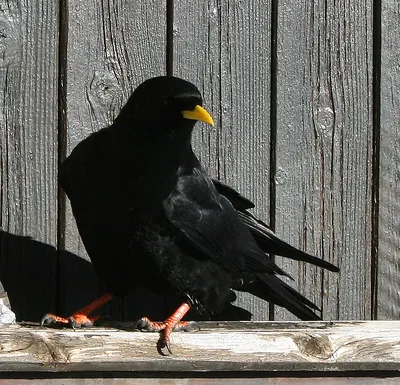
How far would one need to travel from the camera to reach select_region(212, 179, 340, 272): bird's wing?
4332 mm

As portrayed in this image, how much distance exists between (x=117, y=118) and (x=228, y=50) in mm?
621

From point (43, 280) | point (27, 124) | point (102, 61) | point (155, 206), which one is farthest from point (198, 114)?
point (43, 280)

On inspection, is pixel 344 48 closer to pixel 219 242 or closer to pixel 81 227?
pixel 219 242

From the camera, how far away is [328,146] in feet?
15.4

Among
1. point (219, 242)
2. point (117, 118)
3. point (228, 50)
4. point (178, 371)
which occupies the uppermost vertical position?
point (228, 50)

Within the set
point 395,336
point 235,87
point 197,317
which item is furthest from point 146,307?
point 395,336

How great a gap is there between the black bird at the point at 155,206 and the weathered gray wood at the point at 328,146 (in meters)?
0.26

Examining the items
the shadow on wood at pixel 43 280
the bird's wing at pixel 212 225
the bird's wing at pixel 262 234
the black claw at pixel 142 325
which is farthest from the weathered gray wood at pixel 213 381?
the shadow on wood at pixel 43 280

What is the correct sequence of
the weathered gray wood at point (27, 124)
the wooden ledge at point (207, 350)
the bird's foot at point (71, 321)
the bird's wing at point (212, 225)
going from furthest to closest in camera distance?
the weathered gray wood at point (27, 124) → the bird's wing at point (212, 225) → the bird's foot at point (71, 321) → the wooden ledge at point (207, 350)

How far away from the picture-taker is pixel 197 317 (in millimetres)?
4844

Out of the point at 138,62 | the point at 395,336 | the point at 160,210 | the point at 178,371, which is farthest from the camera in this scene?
the point at 138,62

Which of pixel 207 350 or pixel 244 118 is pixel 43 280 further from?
pixel 207 350

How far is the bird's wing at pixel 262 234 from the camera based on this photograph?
4332 millimetres

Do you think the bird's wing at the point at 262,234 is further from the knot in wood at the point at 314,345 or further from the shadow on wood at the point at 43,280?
the knot in wood at the point at 314,345
